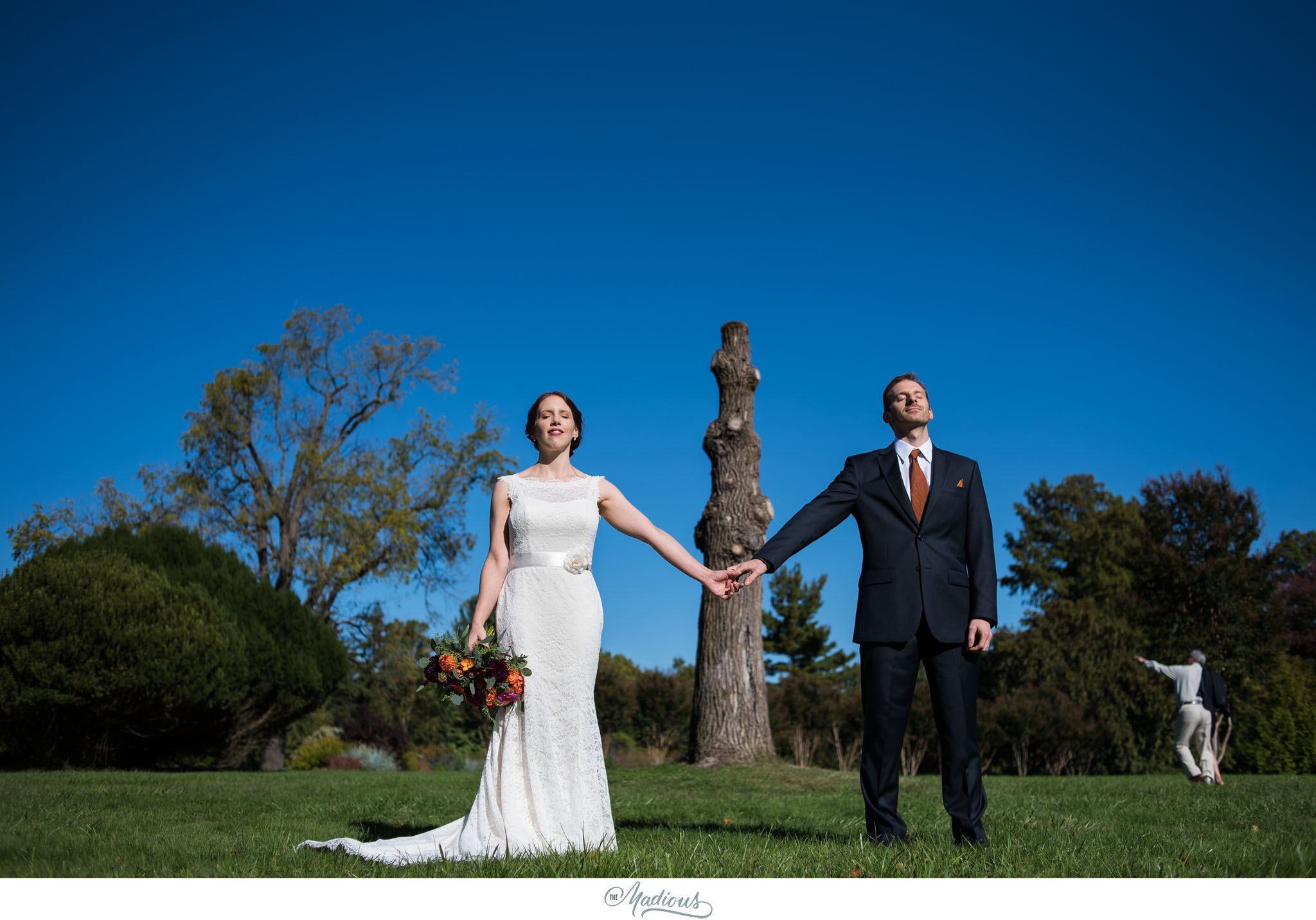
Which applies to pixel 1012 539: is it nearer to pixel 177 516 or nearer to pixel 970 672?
pixel 177 516

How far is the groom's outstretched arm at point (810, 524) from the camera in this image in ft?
15.8

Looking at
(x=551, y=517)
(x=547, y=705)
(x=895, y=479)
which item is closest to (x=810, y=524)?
(x=895, y=479)

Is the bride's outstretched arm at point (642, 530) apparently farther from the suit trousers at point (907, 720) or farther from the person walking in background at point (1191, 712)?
the person walking in background at point (1191, 712)

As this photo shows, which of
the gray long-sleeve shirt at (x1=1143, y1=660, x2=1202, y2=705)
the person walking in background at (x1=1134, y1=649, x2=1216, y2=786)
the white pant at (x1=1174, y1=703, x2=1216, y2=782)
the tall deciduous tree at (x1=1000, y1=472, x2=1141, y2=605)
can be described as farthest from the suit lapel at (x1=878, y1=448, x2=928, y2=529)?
the tall deciduous tree at (x1=1000, y1=472, x2=1141, y2=605)

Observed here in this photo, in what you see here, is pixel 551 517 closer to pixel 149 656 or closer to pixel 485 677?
pixel 485 677

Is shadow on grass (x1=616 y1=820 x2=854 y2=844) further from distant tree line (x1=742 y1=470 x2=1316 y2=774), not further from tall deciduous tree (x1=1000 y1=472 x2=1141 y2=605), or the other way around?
tall deciduous tree (x1=1000 y1=472 x2=1141 y2=605)

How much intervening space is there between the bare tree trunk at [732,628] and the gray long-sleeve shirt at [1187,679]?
576 cm

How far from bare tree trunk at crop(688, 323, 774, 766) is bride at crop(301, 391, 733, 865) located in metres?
7.45

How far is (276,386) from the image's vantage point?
2648cm

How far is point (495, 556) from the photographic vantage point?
4.93 metres

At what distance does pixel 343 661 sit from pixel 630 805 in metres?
12.6

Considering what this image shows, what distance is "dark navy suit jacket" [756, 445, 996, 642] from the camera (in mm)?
4641
